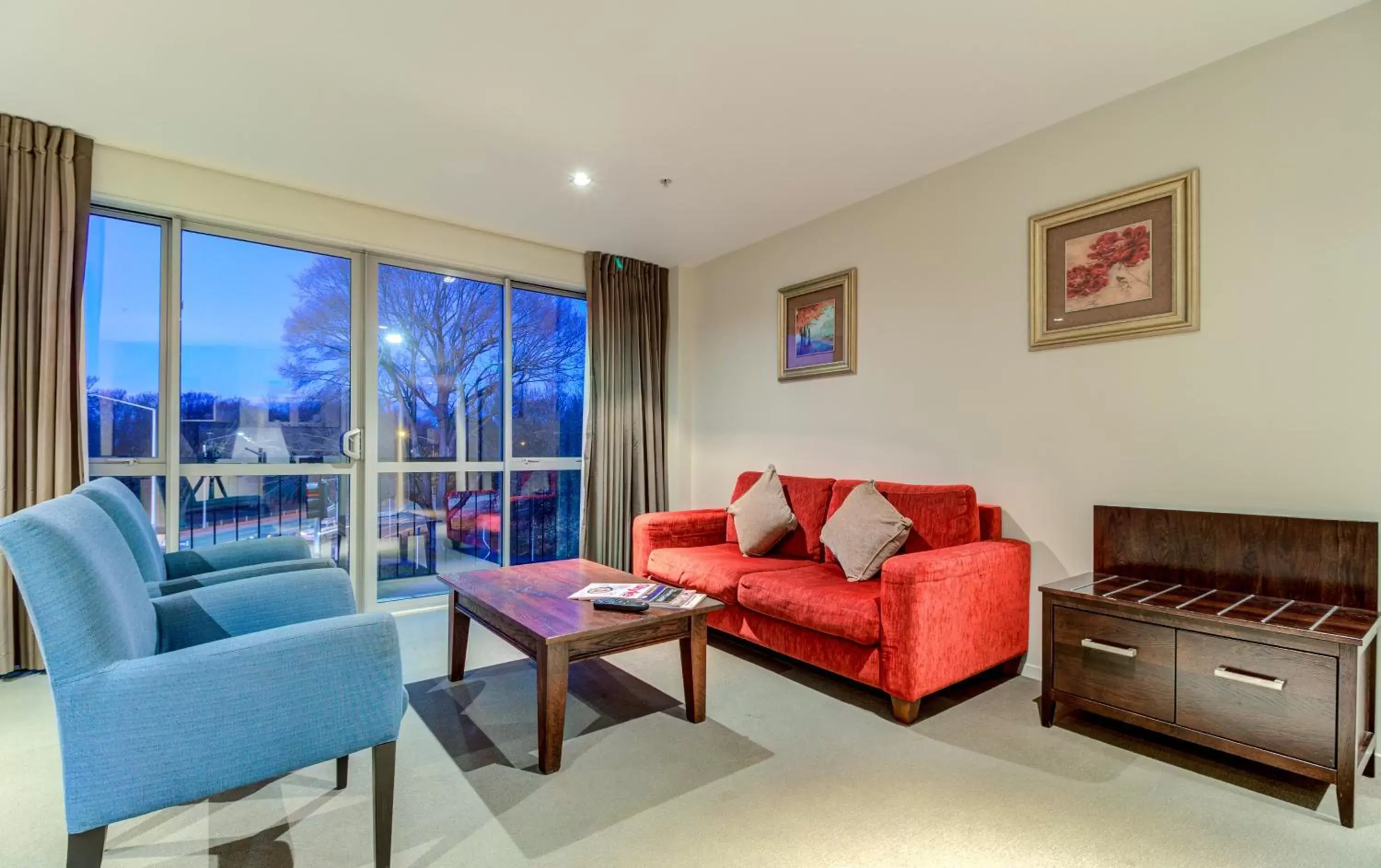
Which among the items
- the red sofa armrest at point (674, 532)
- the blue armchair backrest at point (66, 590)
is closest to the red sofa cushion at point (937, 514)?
the red sofa armrest at point (674, 532)

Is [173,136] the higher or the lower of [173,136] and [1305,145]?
the higher

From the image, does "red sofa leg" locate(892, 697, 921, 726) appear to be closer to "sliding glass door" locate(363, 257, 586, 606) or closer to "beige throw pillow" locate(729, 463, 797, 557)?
"beige throw pillow" locate(729, 463, 797, 557)

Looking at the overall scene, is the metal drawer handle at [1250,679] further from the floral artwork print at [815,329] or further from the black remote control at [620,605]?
the floral artwork print at [815,329]

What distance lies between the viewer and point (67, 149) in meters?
2.85

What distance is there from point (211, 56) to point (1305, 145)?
154 inches

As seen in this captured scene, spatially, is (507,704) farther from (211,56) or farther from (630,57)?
(211,56)

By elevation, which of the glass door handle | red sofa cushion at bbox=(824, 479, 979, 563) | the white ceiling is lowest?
red sofa cushion at bbox=(824, 479, 979, 563)

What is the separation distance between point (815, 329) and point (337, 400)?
2976 millimetres

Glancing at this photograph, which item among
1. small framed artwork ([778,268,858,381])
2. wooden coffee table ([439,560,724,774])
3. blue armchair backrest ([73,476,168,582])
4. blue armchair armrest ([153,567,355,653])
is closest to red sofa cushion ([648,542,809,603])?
wooden coffee table ([439,560,724,774])

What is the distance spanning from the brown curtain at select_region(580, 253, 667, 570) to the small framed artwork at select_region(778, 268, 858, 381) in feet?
3.63

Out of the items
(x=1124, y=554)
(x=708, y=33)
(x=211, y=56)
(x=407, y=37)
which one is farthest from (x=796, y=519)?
(x=211, y=56)

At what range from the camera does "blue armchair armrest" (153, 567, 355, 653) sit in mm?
1829

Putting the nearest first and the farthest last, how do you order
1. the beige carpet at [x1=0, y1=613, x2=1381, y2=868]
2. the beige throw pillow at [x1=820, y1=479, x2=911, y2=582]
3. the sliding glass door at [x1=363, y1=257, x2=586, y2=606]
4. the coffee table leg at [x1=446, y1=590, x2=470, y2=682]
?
the beige carpet at [x1=0, y1=613, x2=1381, y2=868] < the coffee table leg at [x1=446, y1=590, x2=470, y2=682] < the beige throw pillow at [x1=820, y1=479, x2=911, y2=582] < the sliding glass door at [x1=363, y1=257, x2=586, y2=606]

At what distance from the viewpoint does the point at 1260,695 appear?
1834 millimetres
